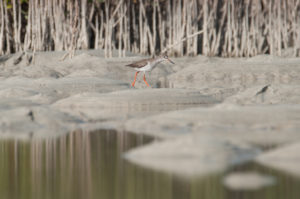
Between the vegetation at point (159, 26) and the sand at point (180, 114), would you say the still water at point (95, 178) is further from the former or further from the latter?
the vegetation at point (159, 26)

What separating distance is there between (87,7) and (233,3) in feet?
14.3

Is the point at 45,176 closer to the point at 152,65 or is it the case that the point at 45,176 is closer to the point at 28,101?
the point at 28,101

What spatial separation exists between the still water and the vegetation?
37.4 ft

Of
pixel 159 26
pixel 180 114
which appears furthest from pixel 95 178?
pixel 159 26

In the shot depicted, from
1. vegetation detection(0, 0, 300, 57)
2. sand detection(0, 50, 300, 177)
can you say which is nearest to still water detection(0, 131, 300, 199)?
sand detection(0, 50, 300, 177)

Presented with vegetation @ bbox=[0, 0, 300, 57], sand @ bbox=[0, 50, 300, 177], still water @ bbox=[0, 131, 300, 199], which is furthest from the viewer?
vegetation @ bbox=[0, 0, 300, 57]

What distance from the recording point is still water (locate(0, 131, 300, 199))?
4.36m

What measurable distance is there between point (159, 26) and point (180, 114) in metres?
12.5

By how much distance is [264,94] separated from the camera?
994cm

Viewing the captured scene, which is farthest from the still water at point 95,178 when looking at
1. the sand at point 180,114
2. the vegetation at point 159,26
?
the vegetation at point 159,26

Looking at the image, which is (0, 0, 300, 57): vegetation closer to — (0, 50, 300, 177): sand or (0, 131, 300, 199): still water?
(0, 50, 300, 177): sand

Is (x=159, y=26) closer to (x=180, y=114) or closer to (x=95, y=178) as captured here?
(x=180, y=114)

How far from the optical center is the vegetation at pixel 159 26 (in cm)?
1802

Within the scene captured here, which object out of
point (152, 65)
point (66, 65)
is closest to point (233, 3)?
point (66, 65)
